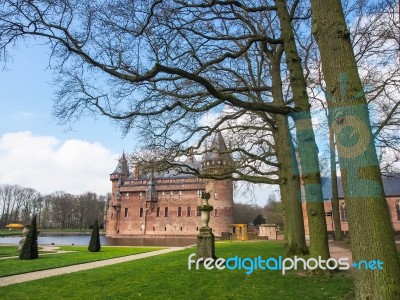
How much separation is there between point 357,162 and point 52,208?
91446 mm

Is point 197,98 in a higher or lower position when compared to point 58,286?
higher

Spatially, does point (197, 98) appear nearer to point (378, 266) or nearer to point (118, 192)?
point (378, 266)

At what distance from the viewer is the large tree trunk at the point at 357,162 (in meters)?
3.23

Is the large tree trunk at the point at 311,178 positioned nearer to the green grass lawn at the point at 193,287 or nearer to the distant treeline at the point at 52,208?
the green grass lawn at the point at 193,287

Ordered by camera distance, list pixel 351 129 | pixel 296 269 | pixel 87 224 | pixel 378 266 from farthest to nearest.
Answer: pixel 87 224
pixel 296 269
pixel 351 129
pixel 378 266

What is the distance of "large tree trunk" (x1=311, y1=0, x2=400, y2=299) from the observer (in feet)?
10.6

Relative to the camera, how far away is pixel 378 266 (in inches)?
127

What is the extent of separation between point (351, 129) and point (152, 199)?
55.2 meters

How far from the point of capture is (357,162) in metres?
3.46

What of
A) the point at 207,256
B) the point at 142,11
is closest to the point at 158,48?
the point at 142,11

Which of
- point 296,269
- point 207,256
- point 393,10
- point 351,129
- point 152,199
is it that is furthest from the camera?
point 152,199

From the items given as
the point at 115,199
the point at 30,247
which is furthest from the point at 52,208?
the point at 30,247

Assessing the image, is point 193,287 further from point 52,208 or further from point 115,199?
point 52,208

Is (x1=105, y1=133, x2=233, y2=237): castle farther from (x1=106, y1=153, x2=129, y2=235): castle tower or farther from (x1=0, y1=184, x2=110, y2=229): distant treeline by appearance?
(x1=0, y1=184, x2=110, y2=229): distant treeline
